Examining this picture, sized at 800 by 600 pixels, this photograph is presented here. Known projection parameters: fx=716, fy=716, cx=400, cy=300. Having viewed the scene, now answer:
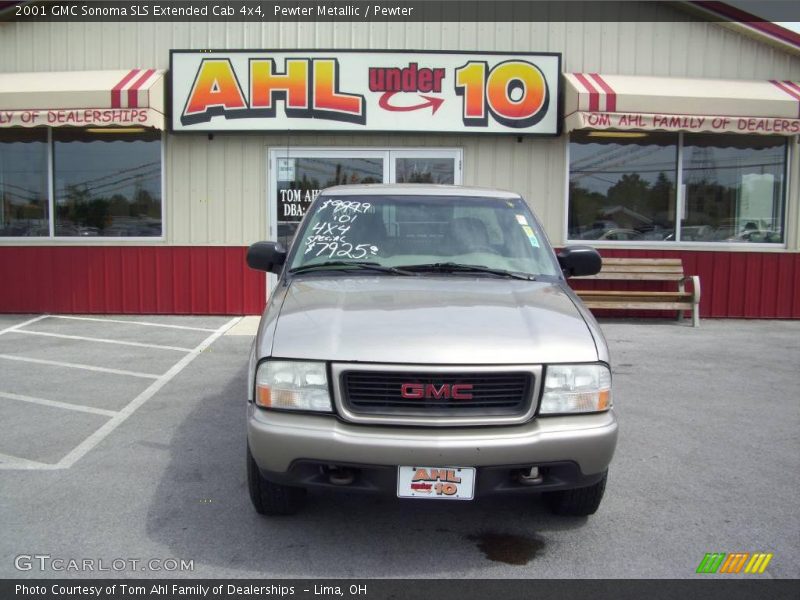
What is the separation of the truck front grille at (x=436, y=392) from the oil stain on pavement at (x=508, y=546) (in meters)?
0.73

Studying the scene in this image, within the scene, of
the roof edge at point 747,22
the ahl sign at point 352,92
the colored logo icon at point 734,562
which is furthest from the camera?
the roof edge at point 747,22

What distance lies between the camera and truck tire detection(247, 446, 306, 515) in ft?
11.5

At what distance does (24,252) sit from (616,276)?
880 centimetres

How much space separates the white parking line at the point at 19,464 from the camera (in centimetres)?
441

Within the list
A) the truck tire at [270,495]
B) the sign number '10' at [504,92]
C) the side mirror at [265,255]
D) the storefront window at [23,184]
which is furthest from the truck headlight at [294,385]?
the storefront window at [23,184]

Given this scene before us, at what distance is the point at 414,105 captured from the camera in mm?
10305

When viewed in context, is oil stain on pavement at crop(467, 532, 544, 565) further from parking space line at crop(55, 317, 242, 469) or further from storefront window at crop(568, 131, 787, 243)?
storefront window at crop(568, 131, 787, 243)

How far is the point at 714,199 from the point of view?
Answer: 1096 cm

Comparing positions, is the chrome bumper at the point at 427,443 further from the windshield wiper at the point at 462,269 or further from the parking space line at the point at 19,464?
the parking space line at the point at 19,464

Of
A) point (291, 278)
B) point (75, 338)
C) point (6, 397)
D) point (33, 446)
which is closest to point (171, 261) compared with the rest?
point (75, 338)

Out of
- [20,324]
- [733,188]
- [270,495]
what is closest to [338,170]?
[20,324]

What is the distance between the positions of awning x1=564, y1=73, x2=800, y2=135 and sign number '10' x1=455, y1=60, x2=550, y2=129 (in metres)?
0.55

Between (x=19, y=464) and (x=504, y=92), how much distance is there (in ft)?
26.7
